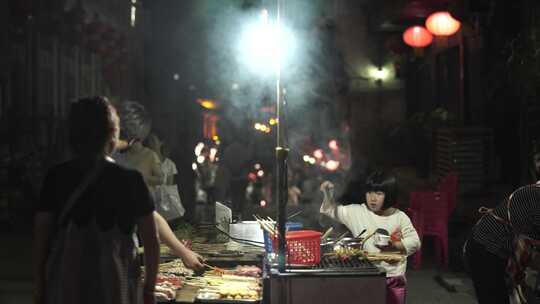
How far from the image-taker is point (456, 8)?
15250 mm

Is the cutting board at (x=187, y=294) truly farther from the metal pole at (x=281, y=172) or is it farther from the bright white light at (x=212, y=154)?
the bright white light at (x=212, y=154)

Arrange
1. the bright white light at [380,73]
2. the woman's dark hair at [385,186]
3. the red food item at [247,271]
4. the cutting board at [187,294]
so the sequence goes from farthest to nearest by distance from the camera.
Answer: the bright white light at [380,73], the red food item at [247,271], the woman's dark hair at [385,186], the cutting board at [187,294]

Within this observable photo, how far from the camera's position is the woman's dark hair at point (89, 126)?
3.91 metres

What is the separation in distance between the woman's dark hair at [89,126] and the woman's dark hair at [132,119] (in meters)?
2.78

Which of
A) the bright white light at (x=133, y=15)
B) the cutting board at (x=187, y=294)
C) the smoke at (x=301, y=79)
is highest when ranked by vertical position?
the bright white light at (x=133, y=15)

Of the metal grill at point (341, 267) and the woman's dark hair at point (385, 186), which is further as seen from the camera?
the woman's dark hair at point (385, 186)

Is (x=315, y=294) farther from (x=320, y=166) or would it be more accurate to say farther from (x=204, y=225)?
(x=320, y=166)

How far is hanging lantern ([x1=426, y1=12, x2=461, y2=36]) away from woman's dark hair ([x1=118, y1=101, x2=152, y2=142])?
892 cm

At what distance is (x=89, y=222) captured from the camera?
384 cm

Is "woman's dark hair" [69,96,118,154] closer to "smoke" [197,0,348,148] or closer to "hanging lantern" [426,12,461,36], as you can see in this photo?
"smoke" [197,0,348,148]

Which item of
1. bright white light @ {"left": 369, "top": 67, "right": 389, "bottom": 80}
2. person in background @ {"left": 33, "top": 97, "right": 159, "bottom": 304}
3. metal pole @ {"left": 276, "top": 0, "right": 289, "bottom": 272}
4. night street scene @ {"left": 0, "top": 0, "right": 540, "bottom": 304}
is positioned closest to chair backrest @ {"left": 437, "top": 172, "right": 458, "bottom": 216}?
night street scene @ {"left": 0, "top": 0, "right": 540, "bottom": 304}

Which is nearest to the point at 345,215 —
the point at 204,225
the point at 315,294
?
the point at 315,294

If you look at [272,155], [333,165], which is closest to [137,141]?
[272,155]

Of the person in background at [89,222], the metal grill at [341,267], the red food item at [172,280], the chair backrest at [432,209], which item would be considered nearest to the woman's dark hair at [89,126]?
the person in background at [89,222]
